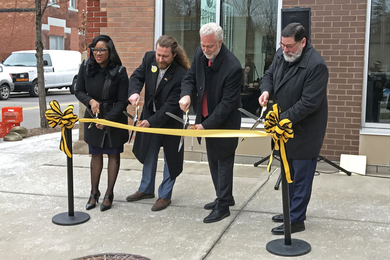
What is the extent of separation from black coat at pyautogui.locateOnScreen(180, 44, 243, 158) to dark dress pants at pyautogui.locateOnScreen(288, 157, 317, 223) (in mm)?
715

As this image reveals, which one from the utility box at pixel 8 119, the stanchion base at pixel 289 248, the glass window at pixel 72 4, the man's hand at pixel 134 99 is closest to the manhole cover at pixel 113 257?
the stanchion base at pixel 289 248

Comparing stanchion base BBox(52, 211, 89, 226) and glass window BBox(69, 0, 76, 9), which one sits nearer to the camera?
stanchion base BBox(52, 211, 89, 226)

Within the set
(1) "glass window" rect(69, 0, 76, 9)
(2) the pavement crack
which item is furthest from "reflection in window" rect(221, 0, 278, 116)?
(1) "glass window" rect(69, 0, 76, 9)

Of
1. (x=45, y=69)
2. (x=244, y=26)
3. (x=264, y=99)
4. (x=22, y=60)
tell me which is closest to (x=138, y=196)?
(x=264, y=99)

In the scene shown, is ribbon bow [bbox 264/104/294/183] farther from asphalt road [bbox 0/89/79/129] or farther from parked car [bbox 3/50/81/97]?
parked car [bbox 3/50/81/97]

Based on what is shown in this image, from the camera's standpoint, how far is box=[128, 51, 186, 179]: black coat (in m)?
4.96

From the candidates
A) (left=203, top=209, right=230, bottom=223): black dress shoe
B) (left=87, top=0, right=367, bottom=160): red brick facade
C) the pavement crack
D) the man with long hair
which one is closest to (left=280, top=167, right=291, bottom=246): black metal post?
the pavement crack

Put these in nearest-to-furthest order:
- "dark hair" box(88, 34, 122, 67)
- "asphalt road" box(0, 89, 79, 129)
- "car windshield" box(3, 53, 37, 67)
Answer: "dark hair" box(88, 34, 122, 67)
"asphalt road" box(0, 89, 79, 129)
"car windshield" box(3, 53, 37, 67)

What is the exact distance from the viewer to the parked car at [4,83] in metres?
18.3

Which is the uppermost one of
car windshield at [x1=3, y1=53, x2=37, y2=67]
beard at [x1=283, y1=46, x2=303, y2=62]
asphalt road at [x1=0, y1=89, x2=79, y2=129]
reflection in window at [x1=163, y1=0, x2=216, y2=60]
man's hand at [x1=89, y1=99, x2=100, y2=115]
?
reflection in window at [x1=163, y1=0, x2=216, y2=60]

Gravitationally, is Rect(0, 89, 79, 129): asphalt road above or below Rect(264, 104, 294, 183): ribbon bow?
below

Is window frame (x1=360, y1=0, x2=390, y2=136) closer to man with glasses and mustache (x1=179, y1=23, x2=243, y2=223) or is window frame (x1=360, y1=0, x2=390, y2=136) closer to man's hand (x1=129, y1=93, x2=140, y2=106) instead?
man with glasses and mustache (x1=179, y1=23, x2=243, y2=223)

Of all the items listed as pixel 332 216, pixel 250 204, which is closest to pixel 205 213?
pixel 250 204

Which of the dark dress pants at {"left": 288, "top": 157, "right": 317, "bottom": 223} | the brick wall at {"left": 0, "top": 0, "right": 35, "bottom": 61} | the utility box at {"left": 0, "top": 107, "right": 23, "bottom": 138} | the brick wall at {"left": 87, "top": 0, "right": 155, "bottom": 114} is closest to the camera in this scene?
the dark dress pants at {"left": 288, "top": 157, "right": 317, "bottom": 223}
